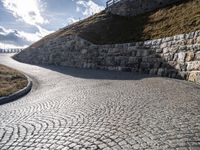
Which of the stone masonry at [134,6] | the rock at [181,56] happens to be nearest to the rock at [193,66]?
the rock at [181,56]

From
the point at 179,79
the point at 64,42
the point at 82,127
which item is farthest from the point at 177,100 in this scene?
the point at 64,42

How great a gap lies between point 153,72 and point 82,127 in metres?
12.5

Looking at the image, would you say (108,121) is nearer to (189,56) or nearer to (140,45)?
(189,56)

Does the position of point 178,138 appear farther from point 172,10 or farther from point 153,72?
point 172,10

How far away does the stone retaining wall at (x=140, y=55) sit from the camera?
16656mm

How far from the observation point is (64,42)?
113 ft

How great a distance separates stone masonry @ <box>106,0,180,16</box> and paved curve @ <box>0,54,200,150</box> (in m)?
19.2

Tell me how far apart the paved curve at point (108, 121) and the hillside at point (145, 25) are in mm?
8915

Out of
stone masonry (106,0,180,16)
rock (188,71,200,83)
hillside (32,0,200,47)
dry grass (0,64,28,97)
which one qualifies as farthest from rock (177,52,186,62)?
stone masonry (106,0,180,16)

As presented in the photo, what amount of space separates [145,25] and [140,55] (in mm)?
6655

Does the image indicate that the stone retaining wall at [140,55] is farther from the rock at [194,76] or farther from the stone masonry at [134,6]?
the stone masonry at [134,6]

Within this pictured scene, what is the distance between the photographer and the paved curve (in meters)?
6.43

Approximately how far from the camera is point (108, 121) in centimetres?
819

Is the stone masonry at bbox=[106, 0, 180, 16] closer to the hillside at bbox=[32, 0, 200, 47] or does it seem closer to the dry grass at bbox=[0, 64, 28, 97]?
the hillside at bbox=[32, 0, 200, 47]
